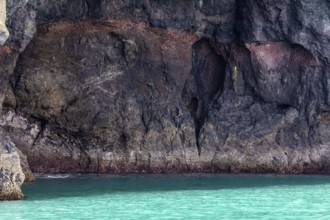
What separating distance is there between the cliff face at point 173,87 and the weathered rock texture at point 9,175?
822 cm

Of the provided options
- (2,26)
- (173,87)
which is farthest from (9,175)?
(173,87)

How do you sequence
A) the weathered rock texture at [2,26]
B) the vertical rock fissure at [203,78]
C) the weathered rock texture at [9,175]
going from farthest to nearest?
the vertical rock fissure at [203,78] → the weathered rock texture at [9,175] → the weathered rock texture at [2,26]

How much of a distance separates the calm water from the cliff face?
Answer: 6.03ft

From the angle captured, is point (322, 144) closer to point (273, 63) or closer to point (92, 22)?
point (273, 63)

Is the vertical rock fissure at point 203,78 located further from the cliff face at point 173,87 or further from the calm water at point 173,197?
the calm water at point 173,197

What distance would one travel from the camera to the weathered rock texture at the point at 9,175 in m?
24.0

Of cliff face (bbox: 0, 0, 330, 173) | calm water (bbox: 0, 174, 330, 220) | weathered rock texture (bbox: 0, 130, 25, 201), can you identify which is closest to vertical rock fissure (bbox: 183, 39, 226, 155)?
cliff face (bbox: 0, 0, 330, 173)

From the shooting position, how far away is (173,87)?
35.7 meters

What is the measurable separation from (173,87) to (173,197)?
35.9ft

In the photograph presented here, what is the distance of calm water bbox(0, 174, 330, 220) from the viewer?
69.7 ft

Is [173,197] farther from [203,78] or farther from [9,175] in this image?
[203,78]

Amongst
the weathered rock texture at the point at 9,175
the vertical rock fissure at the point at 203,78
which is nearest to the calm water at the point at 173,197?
the weathered rock texture at the point at 9,175

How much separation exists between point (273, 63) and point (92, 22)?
7.57 metres

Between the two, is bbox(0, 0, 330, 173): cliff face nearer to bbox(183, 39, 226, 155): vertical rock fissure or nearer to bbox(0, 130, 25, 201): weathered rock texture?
bbox(183, 39, 226, 155): vertical rock fissure
